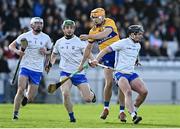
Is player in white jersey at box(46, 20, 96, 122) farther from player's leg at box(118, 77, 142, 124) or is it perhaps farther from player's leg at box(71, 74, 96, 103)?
player's leg at box(118, 77, 142, 124)

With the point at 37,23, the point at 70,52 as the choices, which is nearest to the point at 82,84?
the point at 70,52

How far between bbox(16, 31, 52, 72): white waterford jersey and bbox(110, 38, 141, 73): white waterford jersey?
2365 millimetres

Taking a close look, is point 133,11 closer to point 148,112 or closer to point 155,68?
point 155,68

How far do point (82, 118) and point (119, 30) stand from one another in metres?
11.8

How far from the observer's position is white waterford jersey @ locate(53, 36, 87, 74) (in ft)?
61.8

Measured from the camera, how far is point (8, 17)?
30.2 metres

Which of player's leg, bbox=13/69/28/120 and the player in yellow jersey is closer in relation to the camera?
the player in yellow jersey

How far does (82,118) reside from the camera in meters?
20.3

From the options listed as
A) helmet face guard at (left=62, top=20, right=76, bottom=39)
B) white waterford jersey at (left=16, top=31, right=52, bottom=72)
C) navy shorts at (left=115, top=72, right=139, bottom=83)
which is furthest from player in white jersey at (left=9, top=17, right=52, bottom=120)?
navy shorts at (left=115, top=72, right=139, bottom=83)

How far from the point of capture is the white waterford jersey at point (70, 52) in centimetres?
1883

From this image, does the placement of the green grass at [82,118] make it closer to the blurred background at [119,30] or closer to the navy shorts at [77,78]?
the navy shorts at [77,78]

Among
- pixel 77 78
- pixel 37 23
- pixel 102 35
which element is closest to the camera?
pixel 102 35

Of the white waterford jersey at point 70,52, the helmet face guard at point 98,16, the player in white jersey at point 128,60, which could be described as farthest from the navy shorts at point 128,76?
the helmet face guard at point 98,16

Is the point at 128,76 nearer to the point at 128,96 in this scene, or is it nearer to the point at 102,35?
the point at 128,96
